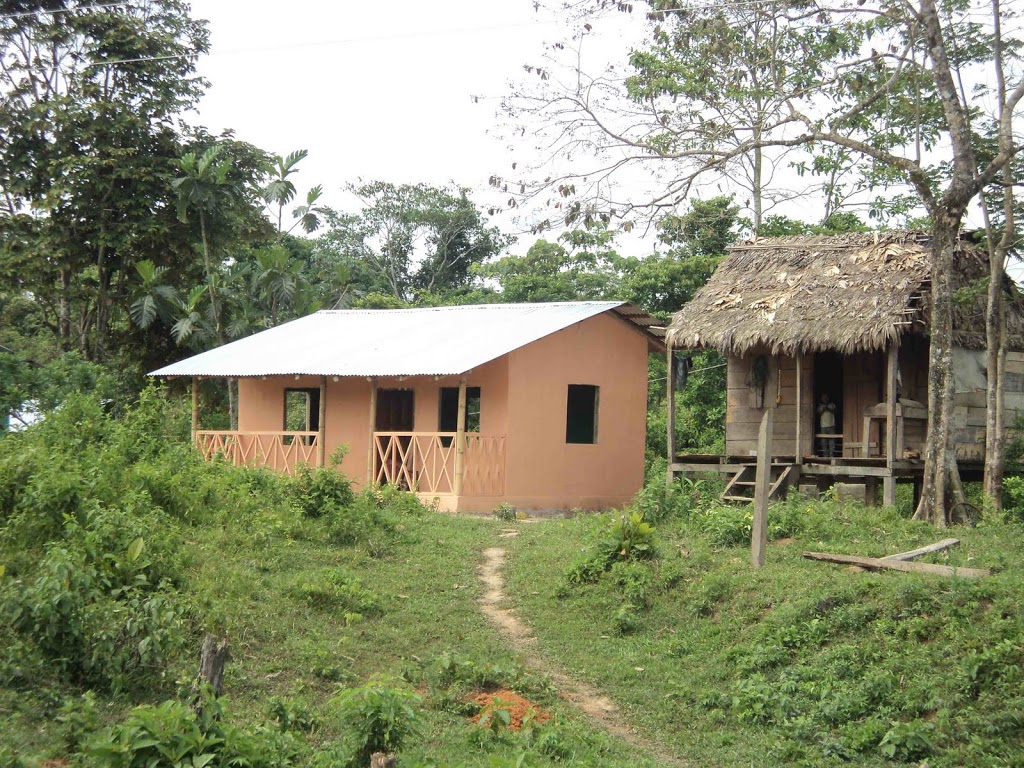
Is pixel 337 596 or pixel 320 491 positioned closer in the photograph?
pixel 337 596

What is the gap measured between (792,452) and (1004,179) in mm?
4602

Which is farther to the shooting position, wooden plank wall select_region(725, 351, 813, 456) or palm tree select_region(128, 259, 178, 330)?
palm tree select_region(128, 259, 178, 330)

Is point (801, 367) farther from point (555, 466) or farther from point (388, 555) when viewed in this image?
point (388, 555)

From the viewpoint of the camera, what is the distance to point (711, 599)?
9078mm

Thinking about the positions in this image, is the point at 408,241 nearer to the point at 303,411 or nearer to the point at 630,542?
the point at 303,411

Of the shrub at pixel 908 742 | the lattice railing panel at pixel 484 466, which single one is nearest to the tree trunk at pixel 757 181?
the lattice railing panel at pixel 484 466

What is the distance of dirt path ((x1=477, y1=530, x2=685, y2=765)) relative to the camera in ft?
23.1

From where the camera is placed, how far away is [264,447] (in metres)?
19.5

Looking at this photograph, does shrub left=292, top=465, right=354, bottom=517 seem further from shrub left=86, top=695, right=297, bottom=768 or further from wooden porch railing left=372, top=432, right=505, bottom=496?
shrub left=86, top=695, right=297, bottom=768

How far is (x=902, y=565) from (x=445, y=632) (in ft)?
12.3

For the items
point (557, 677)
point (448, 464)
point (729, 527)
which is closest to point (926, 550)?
point (729, 527)

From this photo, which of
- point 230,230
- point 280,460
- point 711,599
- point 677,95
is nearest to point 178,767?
point 711,599

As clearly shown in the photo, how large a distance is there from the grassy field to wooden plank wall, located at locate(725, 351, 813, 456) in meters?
3.62

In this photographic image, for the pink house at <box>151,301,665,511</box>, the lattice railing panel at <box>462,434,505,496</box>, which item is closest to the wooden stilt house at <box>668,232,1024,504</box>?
the pink house at <box>151,301,665,511</box>
